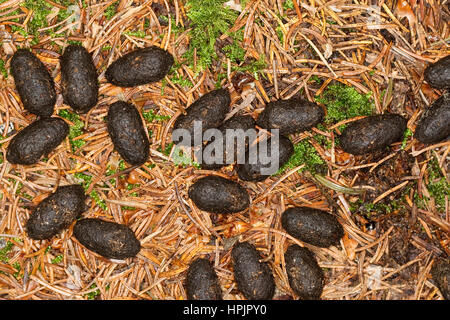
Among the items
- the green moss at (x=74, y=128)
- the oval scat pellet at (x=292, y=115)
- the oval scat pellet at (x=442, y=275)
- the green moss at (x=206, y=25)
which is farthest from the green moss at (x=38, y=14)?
→ the oval scat pellet at (x=442, y=275)

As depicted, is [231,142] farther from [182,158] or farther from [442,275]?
[442,275]

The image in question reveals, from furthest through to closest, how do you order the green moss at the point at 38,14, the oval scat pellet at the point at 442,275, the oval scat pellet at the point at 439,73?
the green moss at the point at 38,14 < the oval scat pellet at the point at 442,275 < the oval scat pellet at the point at 439,73

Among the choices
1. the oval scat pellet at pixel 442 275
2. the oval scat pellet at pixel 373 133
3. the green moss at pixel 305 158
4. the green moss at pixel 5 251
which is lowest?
the oval scat pellet at pixel 442 275

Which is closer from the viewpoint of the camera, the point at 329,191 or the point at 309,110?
the point at 309,110

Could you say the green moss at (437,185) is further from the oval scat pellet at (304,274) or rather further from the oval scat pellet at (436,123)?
the oval scat pellet at (304,274)

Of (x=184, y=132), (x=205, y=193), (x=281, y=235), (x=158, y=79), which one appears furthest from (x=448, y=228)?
(x=158, y=79)

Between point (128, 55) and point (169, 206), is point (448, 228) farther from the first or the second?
point (128, 55)

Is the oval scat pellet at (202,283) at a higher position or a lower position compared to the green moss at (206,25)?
→ lower
